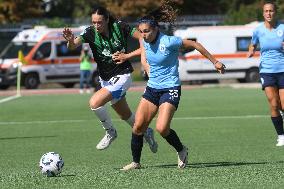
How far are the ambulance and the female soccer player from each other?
82.5 ft

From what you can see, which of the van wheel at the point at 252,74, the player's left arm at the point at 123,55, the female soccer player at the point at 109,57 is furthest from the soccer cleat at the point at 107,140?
the van wheel at the point at 252,74

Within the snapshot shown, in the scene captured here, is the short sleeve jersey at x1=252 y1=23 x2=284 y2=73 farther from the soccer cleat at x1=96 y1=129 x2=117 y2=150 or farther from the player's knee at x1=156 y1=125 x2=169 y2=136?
the player's knee at x1=156 y1=125 x2=169 y2=136

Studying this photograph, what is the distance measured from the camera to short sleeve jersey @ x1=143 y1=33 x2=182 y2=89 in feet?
37.3

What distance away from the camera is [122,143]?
15.9 meters

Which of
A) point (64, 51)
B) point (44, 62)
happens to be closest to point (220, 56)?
point (64, 51)

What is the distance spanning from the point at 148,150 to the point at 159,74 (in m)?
3.31

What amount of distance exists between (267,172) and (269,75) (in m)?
4.01

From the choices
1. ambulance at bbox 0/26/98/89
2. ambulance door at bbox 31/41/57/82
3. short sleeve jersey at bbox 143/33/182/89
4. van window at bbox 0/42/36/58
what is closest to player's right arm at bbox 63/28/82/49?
short sleeve jersey at bbox 143/33/182/89

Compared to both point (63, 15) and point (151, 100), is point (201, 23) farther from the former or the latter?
point (151, 100)

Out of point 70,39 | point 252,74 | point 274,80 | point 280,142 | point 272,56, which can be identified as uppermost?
point 70,39

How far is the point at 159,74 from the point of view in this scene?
37.8ft

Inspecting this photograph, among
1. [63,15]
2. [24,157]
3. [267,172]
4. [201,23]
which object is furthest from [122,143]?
[63,15]

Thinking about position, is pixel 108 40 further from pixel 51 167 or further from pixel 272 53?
pixel 272 53

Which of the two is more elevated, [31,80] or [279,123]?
[279,123]
